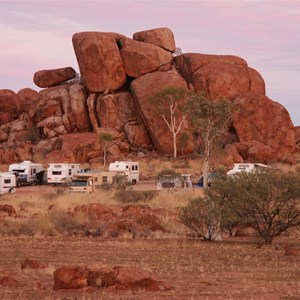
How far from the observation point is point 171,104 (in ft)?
216

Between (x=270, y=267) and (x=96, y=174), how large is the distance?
32.2 meters

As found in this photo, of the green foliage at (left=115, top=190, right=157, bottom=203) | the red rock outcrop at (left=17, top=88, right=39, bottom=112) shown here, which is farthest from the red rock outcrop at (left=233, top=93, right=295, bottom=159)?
the green foliage at (left=115, top=190, right=157, bottom=203)

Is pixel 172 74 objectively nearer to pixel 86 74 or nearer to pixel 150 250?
pixel 86 74

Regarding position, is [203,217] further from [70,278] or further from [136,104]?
[136,104]

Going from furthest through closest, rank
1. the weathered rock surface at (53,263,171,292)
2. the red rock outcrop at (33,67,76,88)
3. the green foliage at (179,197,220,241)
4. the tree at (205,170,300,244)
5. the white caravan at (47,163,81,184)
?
the red rock outcrop at (33,67,76,88)
the white caravan at (47,163,81,184)
the green foliage at (179,197,220,241)
the tree at (205,170,300,244)
the weathered rock surface at (53,263,171,292)

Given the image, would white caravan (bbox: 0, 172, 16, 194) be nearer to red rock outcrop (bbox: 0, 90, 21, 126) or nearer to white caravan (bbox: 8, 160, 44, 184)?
white caravan (bbox: 8, 160, 44, 184)

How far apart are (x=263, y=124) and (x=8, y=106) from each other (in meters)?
30.1

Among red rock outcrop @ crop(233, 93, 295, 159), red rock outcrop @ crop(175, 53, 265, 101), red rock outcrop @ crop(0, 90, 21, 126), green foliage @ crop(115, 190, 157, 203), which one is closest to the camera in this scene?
green foliage @ crop(115, 190, 157, 203)

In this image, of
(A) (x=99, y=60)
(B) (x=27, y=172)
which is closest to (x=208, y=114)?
(B) (x=27, y=172)

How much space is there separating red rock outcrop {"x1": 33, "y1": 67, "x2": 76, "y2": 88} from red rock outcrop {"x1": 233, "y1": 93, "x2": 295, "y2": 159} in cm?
1972

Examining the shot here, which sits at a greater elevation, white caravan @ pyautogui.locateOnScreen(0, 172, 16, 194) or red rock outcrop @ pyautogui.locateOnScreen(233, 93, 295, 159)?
red rock outcrop @ pyautogui.locateOnScreen(233, 93, 295, 159)

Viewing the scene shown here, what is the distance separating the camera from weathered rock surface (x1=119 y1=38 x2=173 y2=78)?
7025 centimetres

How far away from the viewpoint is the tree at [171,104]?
217 feet

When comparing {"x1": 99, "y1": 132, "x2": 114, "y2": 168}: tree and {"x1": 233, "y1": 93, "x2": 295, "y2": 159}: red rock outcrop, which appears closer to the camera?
{"x1": 99, "y1": 132, "x2": 114, "y2": 168}: tree
